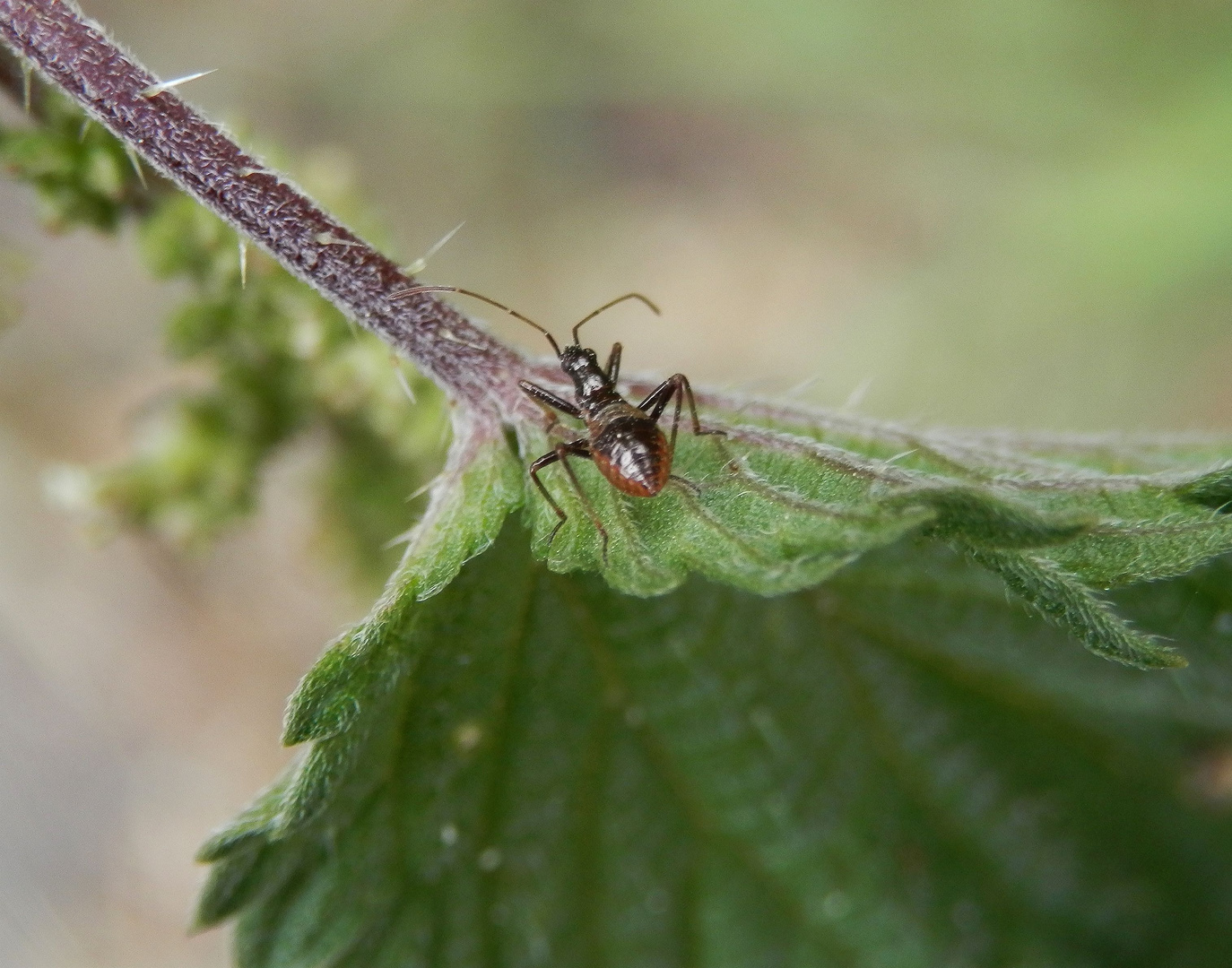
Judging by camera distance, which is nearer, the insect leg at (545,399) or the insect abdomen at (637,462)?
the insect abdomen at (637,462)

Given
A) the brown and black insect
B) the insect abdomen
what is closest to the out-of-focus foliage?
the brown and black insect

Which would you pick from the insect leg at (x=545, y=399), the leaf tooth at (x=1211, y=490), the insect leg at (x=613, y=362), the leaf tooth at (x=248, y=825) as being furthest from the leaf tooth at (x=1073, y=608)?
the leaf tooth at (x=248, y=825)

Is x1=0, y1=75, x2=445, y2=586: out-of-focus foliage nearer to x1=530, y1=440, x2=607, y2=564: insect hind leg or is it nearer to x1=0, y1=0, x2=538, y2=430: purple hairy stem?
x1=0, y1=0, x2=538, y2=430: purple hairy stem

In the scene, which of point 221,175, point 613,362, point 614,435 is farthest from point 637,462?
point 221,175

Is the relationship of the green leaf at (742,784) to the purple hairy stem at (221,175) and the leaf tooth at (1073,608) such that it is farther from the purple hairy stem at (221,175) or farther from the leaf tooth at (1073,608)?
the leaf tooth at (1073,608)

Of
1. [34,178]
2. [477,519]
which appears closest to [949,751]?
[477,519]

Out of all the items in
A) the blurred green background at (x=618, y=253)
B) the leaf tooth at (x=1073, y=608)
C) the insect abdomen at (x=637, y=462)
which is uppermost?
the blurred green background at (x=618, y=253)

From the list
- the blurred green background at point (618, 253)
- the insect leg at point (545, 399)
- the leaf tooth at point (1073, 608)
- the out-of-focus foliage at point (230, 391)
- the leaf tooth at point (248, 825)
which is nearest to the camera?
the leaf tooth at point (1073, 608)

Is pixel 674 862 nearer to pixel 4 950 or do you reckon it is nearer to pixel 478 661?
pixel 478 661
